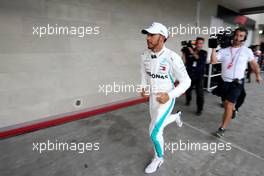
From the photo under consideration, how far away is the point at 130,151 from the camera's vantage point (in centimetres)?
220

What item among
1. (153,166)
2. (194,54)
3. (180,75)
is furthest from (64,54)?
(194,54)

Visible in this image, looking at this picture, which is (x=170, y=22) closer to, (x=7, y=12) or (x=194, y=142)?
(x=194, y=142)

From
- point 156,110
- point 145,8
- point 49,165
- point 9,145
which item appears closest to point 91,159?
point 49,165

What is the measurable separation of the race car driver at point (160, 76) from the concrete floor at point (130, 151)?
0.38 m

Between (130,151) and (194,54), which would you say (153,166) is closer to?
(130,151)

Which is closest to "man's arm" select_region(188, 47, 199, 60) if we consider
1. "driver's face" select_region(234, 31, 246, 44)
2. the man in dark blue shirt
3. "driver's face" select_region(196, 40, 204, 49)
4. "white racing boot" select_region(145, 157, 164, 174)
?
the man in dark blue shirt

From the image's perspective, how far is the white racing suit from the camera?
158cm

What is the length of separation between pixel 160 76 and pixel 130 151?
109 centimetres

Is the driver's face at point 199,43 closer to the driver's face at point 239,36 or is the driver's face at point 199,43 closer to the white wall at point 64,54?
the driver's face at point 239,36

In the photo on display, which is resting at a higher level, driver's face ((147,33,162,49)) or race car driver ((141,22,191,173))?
driver's face ((147,33,162,49))

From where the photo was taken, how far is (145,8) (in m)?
3.70

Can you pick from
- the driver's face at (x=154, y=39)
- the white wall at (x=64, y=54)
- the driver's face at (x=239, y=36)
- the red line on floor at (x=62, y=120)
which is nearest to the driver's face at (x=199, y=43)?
the driver's face at (x=239, y=36)

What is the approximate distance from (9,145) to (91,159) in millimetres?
1161

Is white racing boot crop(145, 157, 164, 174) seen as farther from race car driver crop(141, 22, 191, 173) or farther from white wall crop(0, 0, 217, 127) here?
white wall crop(0, 0, 217, 127)
